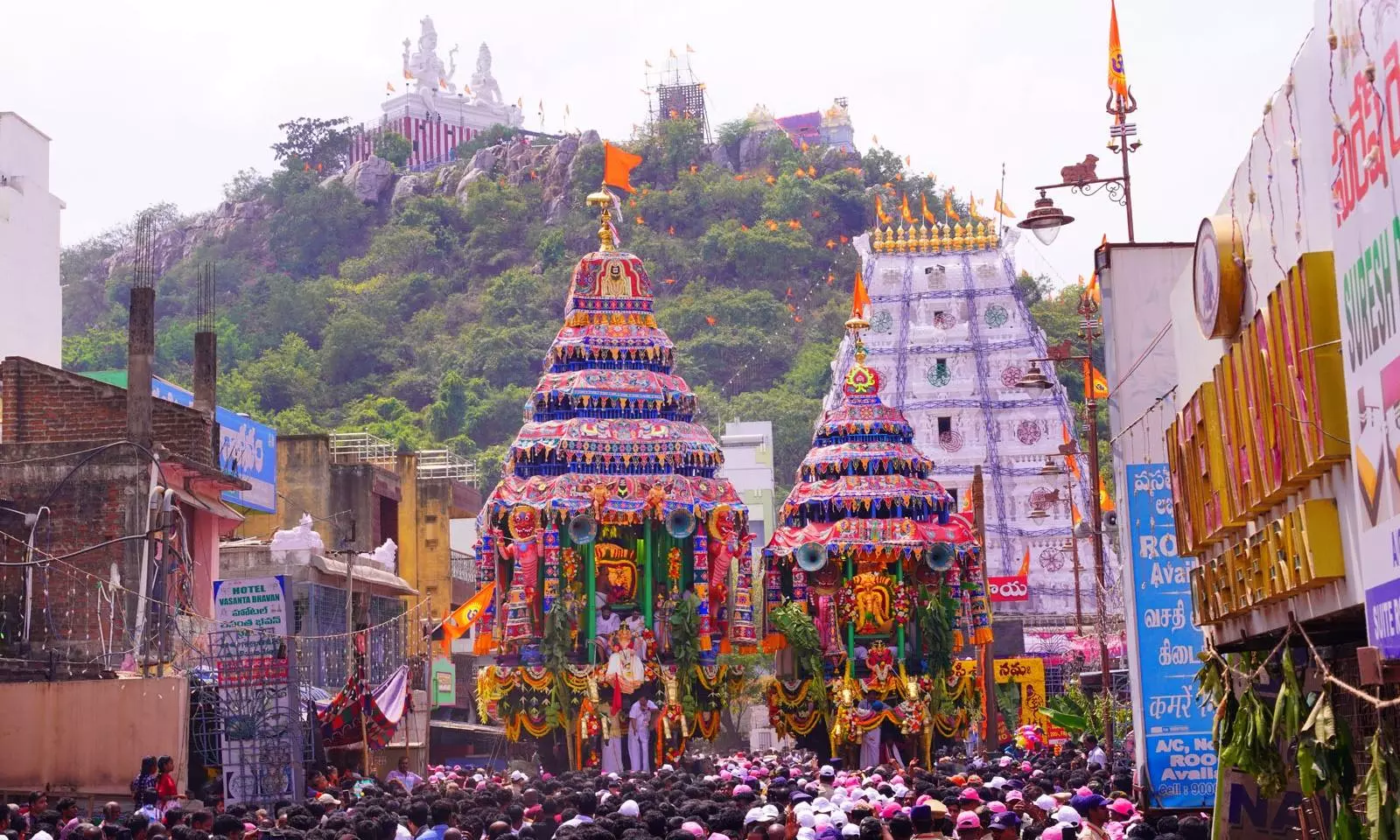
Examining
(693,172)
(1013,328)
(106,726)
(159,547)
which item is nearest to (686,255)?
(693,172)

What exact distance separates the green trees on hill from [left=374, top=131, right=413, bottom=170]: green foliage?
24.7 feet

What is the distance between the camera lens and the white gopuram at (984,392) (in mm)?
64625

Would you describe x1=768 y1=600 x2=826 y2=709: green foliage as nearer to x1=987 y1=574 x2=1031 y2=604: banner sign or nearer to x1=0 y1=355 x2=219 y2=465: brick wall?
x1=0 y1=355 x2=219 y2=465: brick wall

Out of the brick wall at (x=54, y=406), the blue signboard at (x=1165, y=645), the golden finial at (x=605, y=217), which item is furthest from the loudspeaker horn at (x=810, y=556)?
the blue signboard at (x=1165, y=645)

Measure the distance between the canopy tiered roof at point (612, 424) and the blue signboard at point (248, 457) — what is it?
22.0 ft

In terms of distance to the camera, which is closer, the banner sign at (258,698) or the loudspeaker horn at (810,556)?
the banner sign at (258,698)

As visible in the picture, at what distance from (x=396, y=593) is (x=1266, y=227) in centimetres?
3417

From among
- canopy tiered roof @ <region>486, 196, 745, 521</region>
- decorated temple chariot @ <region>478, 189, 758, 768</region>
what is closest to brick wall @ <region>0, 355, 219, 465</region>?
decorated temple chariot @ <region>478, 189, 758, 768</region>

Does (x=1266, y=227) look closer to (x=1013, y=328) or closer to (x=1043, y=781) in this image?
(x=1043, y=781)

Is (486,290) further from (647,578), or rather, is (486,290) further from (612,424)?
(647,578)

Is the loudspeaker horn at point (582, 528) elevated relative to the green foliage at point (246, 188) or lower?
lower

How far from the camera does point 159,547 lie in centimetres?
3019

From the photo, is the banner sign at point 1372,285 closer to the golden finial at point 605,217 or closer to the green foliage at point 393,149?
the golden finial at point 605,217

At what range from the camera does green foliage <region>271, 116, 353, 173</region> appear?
148125 mm
